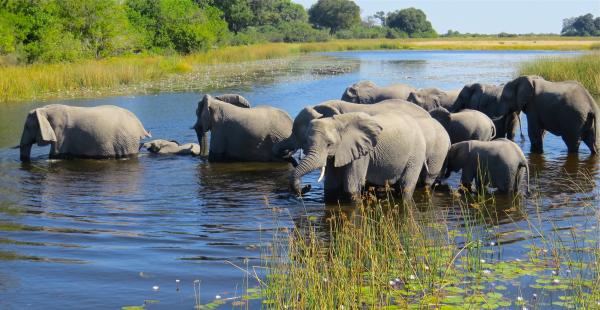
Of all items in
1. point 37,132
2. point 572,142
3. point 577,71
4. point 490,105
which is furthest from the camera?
point 577,71

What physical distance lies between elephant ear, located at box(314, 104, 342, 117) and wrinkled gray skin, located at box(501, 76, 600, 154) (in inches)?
220

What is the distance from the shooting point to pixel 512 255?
9.57 metres

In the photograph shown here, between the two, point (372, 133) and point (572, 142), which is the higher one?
point (372, 133)

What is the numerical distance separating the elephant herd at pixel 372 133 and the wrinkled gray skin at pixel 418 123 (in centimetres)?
2

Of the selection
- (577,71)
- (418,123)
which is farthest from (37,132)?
(577,71)

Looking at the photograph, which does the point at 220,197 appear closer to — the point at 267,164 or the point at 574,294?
the point at 267,164

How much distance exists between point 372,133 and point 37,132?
755 cm

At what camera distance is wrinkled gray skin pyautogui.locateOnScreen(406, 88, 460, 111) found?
1853 cm

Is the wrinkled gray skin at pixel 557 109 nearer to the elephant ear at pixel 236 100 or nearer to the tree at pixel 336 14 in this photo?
the elephant ear at pixel 236 100

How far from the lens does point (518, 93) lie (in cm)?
1780

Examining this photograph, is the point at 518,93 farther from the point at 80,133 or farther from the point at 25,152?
the point at 25,152

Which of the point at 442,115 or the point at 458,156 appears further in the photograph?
the point at 442,115

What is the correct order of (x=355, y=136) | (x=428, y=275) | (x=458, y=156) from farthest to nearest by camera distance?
(x=458, y=156)
(x=355, y=136)
(x=428, y=275)

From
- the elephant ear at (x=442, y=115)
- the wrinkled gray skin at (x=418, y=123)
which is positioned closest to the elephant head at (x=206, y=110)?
the wrinkled gray skin at (x=418, y=123)
